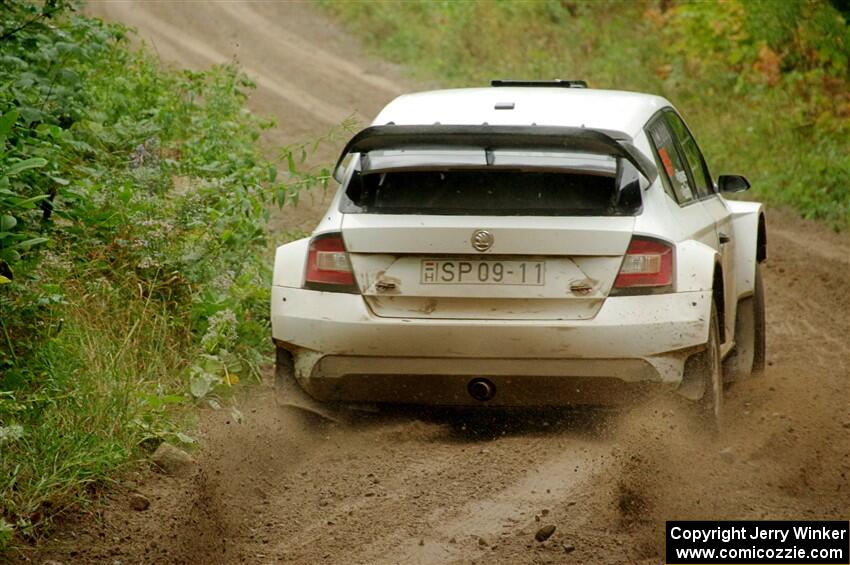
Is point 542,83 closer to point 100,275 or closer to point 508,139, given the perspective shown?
point 508,139

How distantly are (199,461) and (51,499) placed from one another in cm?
97

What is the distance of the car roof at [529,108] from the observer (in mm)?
6242

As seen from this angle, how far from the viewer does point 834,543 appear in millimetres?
4711

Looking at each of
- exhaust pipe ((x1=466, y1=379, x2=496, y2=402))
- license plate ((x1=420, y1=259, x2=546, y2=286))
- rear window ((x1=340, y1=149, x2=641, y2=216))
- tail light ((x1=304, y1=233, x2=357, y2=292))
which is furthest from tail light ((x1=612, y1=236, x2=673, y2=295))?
tail light ((x1=304, y1=233, x2=357, y2=292))

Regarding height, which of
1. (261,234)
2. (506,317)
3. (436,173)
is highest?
(436,173)

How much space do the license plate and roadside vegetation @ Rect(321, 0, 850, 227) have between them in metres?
8.80

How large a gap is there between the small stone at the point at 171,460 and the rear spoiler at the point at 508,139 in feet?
4.74

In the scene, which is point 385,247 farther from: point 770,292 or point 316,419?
point 770,292

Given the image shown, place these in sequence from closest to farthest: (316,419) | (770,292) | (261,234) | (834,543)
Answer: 1. (834,543)
2. (316,419)
3. (261,234)
4. (770,292)

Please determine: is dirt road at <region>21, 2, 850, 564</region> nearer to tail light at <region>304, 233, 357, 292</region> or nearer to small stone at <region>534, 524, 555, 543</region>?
small stone at <region>534, 524, 555, 543</region>

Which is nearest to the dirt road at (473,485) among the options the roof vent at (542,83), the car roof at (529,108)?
the car roof at (529,108)

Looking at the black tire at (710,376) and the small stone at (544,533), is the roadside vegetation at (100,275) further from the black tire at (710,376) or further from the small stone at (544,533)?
the black tire at (710,376)

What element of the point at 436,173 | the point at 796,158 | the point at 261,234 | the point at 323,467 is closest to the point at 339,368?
the point at 323,467

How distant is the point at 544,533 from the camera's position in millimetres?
4789
